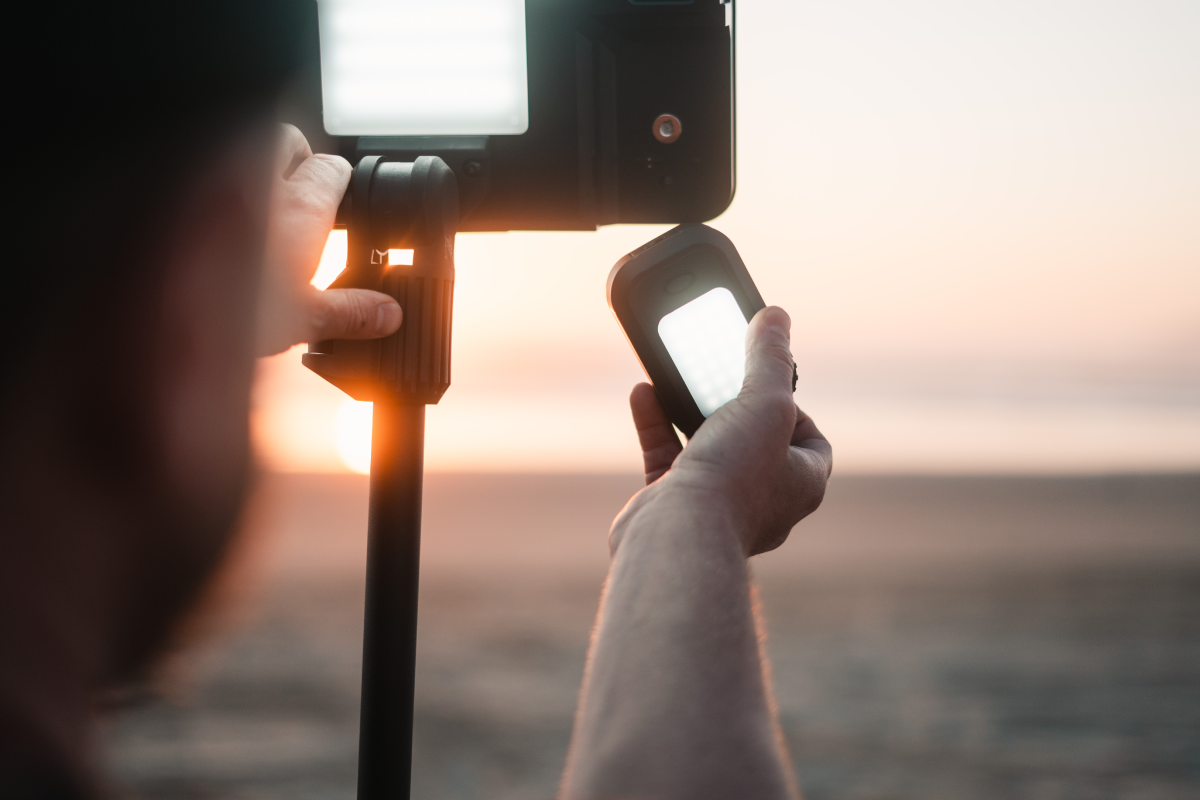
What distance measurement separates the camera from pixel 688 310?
75 cm

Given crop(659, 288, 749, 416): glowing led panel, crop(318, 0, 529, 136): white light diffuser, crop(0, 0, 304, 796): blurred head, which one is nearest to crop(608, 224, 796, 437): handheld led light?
crop(659, 288, 749, 416): glowing led panel

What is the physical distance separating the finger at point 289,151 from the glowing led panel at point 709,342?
348 mm

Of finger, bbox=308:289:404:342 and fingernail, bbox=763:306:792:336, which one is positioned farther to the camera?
fingernail, bbox=763:306:792:336

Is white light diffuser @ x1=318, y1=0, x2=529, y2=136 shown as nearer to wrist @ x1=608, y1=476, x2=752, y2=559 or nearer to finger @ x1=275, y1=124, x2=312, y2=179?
finger @ x1=275, y1=124, x2=312, y2=179

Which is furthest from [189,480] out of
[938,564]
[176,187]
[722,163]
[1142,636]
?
[938,564]

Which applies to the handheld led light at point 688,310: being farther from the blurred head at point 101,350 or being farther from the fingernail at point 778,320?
the blurred head at point 101,350

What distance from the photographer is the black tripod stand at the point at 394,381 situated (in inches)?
22.4

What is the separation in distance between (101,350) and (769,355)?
45cm

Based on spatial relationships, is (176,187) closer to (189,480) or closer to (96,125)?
(96,125)

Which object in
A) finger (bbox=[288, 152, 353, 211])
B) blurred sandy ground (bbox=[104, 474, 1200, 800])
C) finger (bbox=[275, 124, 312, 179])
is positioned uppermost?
finger (bbox=[275, 124, 312, 179])

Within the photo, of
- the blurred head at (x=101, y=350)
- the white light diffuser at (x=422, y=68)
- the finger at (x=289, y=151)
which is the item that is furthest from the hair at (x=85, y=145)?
the white light diffuser at (x=422, y=68)

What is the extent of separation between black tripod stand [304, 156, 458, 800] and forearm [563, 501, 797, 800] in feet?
0.57

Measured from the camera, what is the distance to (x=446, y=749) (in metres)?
3.79

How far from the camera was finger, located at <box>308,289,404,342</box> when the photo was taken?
1.74ft
